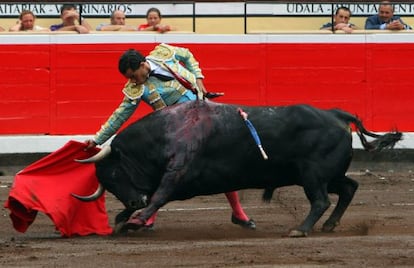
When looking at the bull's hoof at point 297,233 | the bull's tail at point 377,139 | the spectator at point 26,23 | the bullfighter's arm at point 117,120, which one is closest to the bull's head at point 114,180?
the bullfighter's arm at point 117,120

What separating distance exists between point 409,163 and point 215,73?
7.63 ft

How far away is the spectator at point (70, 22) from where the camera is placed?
1288 cm

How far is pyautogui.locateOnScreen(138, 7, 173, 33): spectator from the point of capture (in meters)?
13.0

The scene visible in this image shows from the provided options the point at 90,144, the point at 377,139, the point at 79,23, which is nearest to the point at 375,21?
the point at 79,23

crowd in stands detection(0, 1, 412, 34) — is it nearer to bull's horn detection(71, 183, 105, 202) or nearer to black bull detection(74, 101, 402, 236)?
bull's horn detection(71, 183, 105, 202)

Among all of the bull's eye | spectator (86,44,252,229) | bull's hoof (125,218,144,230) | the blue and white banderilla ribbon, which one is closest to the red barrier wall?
spectator (86,44,252,229)

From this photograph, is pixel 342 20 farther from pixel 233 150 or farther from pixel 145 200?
pixel 145 200

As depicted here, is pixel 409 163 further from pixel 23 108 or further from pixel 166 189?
pixel 166 189

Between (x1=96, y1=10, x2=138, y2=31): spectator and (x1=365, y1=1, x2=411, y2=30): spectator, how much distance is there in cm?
262

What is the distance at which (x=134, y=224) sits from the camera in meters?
8.23

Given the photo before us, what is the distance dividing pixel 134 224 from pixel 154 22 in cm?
517

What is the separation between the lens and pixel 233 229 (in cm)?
880

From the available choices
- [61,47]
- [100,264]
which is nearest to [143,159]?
[100,264]

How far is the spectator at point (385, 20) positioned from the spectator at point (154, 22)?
2272mm
